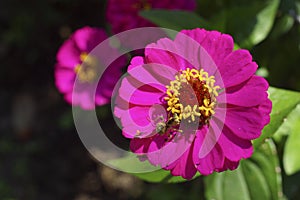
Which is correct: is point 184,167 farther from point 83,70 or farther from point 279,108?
point 83,70

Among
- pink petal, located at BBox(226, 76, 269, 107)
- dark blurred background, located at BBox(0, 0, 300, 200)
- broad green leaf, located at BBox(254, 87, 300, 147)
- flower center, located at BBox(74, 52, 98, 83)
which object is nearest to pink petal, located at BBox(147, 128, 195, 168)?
pink petal, located at BBox(226, 76, 269, 107)

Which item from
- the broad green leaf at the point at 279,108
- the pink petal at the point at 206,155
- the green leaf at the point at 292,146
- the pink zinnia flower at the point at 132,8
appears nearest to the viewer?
the pink petal at the point at 206,155

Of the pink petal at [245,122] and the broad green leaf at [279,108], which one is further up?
the pink petal at [245,122]

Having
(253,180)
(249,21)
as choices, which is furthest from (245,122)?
(249,21)

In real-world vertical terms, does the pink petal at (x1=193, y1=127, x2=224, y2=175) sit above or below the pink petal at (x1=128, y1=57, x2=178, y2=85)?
below

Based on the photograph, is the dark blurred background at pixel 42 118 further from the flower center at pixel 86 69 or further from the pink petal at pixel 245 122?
the pink petal at pixel 245 122

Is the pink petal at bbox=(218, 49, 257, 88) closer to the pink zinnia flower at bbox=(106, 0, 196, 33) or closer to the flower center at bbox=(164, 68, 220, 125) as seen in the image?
the flower center at bbox=(164, 68, 220, 125)

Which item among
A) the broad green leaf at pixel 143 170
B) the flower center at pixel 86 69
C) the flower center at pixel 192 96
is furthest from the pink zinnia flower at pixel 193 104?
the flower center at pixel 86 69
